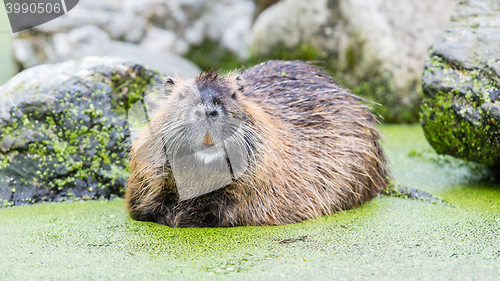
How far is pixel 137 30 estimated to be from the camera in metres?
7.46

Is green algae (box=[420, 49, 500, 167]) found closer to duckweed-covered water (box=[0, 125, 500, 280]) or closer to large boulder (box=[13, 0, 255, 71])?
duckweed-covered water (box=[0, 125, 500, 280])

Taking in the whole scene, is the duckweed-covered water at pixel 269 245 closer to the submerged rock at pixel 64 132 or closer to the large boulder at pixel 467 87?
the submerged rock at pixel 64 132

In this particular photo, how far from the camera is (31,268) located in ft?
7.25

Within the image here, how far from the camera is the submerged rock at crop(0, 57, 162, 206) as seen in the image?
339 cm

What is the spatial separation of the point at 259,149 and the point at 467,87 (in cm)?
163

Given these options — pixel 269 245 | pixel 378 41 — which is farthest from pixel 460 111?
pixel 378 41

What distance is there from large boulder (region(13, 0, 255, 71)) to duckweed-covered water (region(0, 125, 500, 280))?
3661 millimetres

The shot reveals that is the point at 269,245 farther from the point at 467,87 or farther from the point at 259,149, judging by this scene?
the point at 467,87

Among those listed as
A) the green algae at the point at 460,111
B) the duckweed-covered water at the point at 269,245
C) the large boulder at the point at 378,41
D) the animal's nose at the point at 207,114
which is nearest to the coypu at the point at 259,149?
the animal's nose at the point at 207,114

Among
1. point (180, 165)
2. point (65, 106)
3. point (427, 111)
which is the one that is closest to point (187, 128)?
point (180, 165)

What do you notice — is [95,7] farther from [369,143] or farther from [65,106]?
[369,143]

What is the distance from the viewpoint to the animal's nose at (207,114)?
8.32 feet

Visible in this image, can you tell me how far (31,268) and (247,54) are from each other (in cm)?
624

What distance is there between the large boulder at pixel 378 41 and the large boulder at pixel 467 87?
6.83 feet
